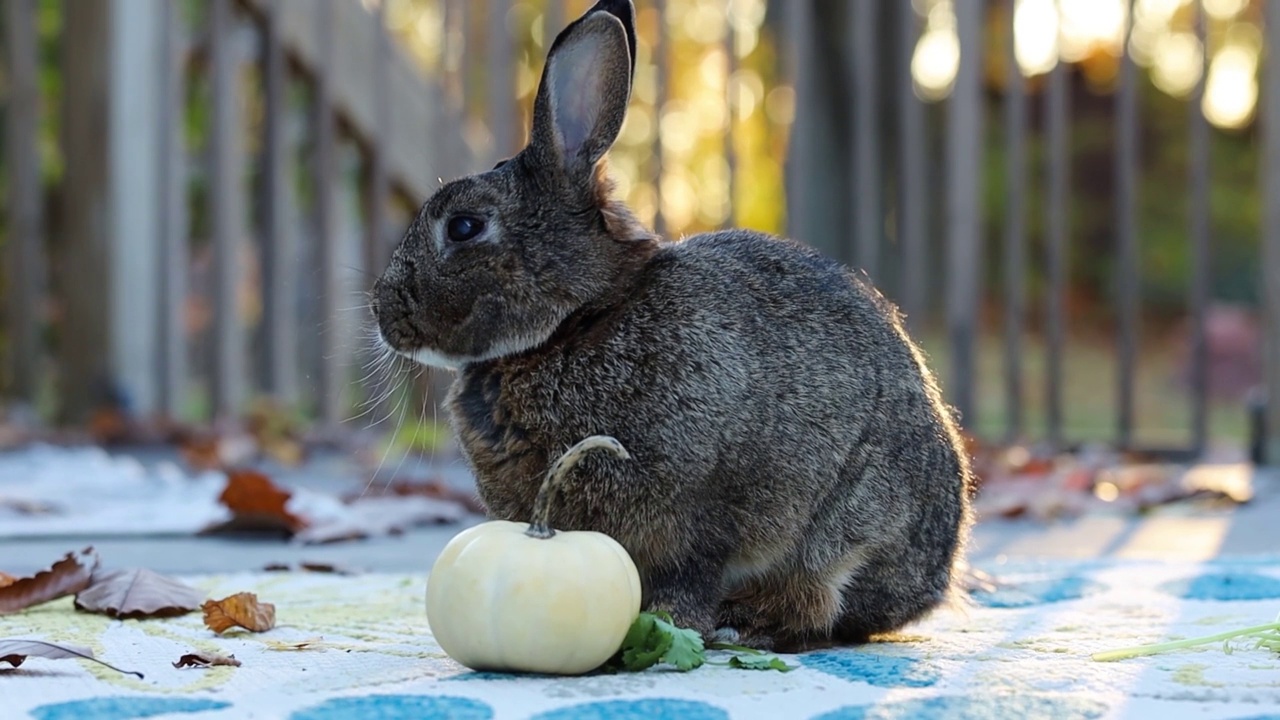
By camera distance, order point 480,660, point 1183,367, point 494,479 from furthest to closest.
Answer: point 1183,367, point 494,479, point 480,660

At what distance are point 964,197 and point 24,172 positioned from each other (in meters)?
3.39

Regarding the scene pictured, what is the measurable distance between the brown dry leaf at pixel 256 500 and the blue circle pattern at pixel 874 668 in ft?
5.35

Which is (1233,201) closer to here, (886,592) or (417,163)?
(417,163)

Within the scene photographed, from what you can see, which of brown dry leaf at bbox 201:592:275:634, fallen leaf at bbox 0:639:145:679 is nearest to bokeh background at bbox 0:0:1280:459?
brown dry leaf at bbox 201:592:275:634

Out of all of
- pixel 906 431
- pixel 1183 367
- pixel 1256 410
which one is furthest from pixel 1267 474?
pixel 1183 367

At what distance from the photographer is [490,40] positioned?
561cm

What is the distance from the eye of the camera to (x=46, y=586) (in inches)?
98.6

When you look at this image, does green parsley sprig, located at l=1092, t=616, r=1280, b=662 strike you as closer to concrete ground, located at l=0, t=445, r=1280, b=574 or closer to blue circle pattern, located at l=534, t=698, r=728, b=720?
blue circle pattern, located at l=534, t=698, r=728, b=720

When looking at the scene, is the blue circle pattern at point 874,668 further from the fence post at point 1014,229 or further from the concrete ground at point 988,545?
the fence post at point 1014,229

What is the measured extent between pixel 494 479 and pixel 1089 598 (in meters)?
1.10

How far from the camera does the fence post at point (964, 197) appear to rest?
5375mm

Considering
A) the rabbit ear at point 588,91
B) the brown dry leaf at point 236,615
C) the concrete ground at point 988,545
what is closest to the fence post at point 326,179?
the concrete ground at point 988,545

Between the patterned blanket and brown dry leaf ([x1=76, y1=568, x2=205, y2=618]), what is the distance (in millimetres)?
26

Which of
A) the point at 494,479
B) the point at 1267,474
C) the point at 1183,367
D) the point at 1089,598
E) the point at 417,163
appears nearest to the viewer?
the point at 494,479
